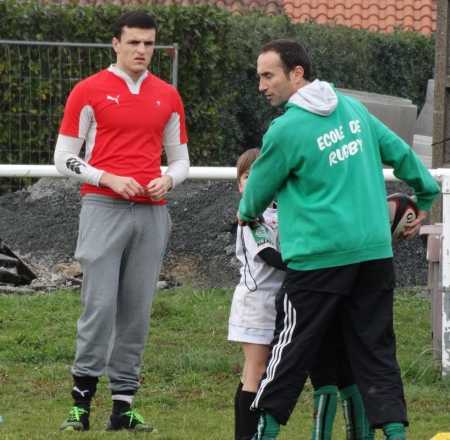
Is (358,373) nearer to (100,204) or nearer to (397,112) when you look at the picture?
(100,204)

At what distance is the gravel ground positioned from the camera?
9422 mm

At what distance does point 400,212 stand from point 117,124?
143 centimetres

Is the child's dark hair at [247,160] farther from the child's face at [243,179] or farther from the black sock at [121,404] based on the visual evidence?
the black sock at [121,404]

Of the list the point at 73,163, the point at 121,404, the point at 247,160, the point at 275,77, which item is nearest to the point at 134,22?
the point at 73,163

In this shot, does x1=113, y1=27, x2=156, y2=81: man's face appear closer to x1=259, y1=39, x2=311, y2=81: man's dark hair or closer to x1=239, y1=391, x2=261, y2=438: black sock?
x1=259, y1=39, x2=311, y2=81: man's dark hair

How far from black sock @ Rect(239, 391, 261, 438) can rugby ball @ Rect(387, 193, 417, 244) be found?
0.99 m

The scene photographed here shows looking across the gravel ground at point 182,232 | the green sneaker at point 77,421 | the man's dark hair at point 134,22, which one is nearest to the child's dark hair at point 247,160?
the man's dark hair at point 134,22

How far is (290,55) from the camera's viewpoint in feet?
14.5

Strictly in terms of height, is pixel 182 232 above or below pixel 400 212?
below

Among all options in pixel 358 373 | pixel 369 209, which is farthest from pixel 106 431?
pixel 369 209

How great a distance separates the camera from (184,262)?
9633mm

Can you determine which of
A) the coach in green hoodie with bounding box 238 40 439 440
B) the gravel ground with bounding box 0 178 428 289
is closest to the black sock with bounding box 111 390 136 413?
the coach in green hoodie with bounding box 238 40 439 440

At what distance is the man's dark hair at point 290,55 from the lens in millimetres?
4406

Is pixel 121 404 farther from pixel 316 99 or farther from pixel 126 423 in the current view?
pixel 316 99
